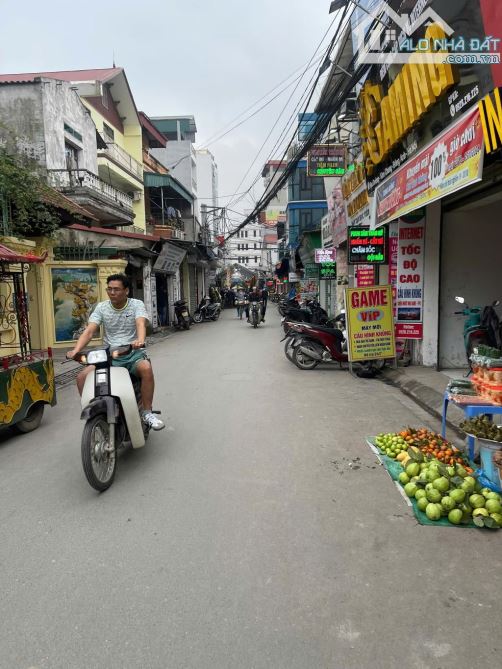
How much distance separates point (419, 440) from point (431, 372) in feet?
12.6

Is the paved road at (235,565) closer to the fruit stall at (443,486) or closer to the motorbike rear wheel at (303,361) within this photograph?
the fruit stall at (443,486)

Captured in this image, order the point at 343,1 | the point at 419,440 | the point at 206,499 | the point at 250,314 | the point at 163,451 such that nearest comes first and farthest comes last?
the point at 206,499 → the point at 419,440 → the point at 163,451 → the point at 343,1 → the point at 250,314

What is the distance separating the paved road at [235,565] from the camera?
78.0 inches

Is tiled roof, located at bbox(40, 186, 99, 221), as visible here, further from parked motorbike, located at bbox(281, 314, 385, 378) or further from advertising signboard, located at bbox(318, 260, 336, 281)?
advertising signboard, located at bbox(318, 260, 336, 281)

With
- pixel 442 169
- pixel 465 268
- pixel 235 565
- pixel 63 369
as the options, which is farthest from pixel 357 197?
pixel 235 565

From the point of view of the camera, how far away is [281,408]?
238 inches

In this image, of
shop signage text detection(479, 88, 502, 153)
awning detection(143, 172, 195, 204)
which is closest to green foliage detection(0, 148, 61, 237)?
shop signage text detection(479, 88, 502, 153)

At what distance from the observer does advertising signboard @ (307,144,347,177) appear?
13007 mm

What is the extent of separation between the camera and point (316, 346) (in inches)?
353

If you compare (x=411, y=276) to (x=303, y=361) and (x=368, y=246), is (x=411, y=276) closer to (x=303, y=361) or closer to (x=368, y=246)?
(x=368, y=246)

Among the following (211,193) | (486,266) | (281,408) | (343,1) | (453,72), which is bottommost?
(281,408)

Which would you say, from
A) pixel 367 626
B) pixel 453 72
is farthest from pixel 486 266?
pixel 367 626

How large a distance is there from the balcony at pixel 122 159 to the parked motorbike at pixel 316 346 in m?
11.9

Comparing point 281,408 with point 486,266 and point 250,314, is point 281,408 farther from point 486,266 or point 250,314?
point 250,314
